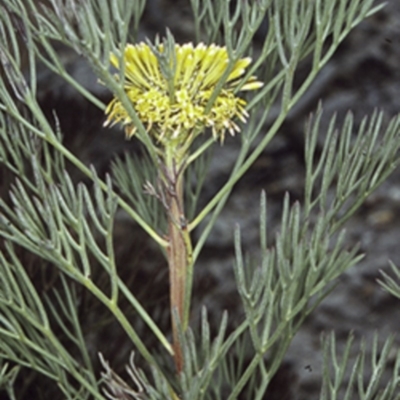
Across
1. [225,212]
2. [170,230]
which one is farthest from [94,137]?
[170,230]

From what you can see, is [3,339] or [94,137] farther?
[94,137]

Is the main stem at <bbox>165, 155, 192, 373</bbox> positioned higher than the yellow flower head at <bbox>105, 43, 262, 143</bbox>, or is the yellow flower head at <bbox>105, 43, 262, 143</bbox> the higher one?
the yellow flower head at <bbox>105, 43, 262, 143</bbox>

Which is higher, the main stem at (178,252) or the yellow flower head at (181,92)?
the yellow flower head at (181,92)

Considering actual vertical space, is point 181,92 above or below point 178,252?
above

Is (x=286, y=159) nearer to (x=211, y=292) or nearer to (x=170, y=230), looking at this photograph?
(x=211, y=292)

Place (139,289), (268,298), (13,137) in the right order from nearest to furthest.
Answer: (268,298), (13,137), (139,289)

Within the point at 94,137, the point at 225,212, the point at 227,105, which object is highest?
the point at 227,105

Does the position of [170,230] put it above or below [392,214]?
above

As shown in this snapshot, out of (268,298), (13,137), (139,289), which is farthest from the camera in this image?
(139,289)
